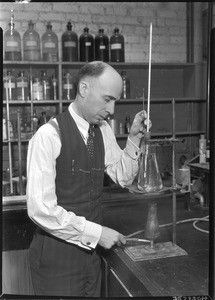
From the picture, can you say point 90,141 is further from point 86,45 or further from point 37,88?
point 86,45

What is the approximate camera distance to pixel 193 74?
1.99m

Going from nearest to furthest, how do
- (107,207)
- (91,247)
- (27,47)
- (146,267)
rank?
(146,267), (91,247), (107,207), (27,47)

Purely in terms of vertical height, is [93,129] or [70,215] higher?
[93,129]

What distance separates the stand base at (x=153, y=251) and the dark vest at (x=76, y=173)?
145 millimetres

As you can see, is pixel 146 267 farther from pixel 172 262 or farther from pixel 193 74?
pixel 193 74

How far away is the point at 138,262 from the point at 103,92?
16.2 inches

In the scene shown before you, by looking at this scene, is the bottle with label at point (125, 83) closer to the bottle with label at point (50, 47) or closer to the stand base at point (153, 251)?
the bottle with label at point (50, 47)

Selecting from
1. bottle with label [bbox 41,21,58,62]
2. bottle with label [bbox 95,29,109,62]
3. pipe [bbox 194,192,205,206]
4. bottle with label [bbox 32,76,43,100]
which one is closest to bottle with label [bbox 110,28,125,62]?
bottle with label [bbox 95,29,109,62]

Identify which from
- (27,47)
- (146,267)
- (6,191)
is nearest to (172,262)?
(146,267)

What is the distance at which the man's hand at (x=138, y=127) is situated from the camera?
0.88 m

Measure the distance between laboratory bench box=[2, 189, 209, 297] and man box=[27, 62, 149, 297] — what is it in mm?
54

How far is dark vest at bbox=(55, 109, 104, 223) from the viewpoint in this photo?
906mm

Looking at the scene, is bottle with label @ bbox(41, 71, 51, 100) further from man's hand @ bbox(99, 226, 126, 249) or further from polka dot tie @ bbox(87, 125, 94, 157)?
man's hand @ bbox(99, 226, 126, 249)

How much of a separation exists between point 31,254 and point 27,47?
1.30m
